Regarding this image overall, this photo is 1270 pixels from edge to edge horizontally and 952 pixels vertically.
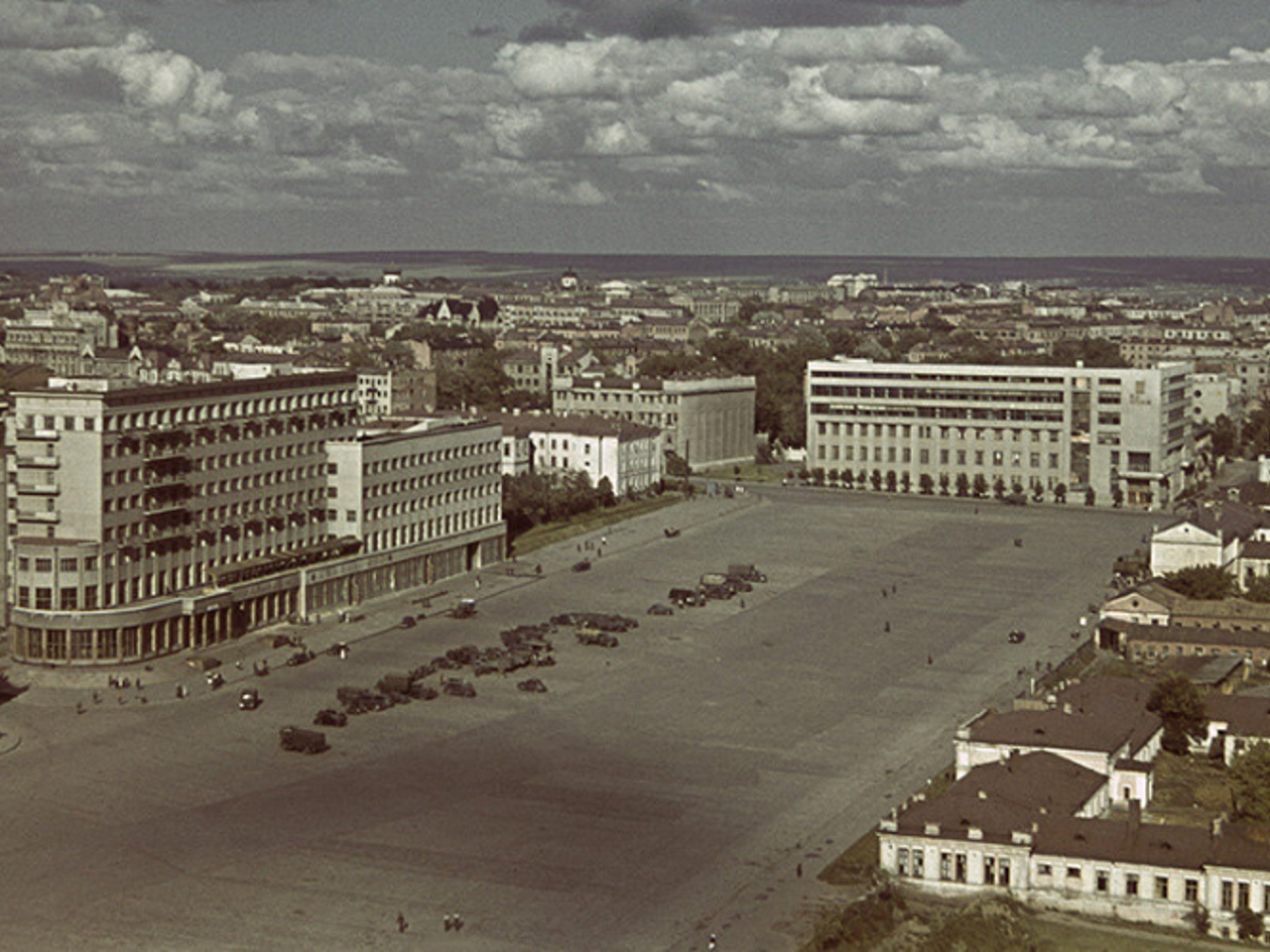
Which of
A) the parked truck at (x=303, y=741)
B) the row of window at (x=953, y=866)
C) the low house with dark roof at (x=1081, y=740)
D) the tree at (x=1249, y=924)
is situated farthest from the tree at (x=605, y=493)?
the tree at (x=1249, y=924)

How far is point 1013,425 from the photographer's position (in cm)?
13800

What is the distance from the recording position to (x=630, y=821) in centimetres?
5494

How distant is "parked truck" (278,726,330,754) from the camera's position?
204 feet

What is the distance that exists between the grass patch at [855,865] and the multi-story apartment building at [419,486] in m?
40.7

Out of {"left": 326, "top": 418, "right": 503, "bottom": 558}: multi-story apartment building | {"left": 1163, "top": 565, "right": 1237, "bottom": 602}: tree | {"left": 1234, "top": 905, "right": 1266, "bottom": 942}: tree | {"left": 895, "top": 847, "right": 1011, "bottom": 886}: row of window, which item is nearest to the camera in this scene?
{"left": 1234, "top": 905, "right": 1266, "bottom": 942}: tree

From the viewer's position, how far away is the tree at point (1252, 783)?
174 feet

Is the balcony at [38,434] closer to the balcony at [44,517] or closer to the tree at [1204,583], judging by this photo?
the balcony at [44,517]

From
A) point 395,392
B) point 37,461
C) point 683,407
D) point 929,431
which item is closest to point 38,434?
point 37,461

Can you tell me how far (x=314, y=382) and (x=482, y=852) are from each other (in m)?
40.2

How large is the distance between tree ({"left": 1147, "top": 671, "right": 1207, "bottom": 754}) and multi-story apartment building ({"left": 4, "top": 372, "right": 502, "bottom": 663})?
3711 cm

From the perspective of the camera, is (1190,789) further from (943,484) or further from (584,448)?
(943,484)

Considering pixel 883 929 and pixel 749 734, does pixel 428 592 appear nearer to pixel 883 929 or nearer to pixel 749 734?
pixel 749 734

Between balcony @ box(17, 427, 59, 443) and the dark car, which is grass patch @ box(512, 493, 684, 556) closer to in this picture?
balcony @ box(17, 427, 59, 443)

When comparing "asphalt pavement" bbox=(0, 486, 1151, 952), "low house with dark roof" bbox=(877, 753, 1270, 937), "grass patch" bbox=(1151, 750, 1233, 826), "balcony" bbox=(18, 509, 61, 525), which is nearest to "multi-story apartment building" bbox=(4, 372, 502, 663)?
"balcony" bbox=(18, 509, 61, 525)
